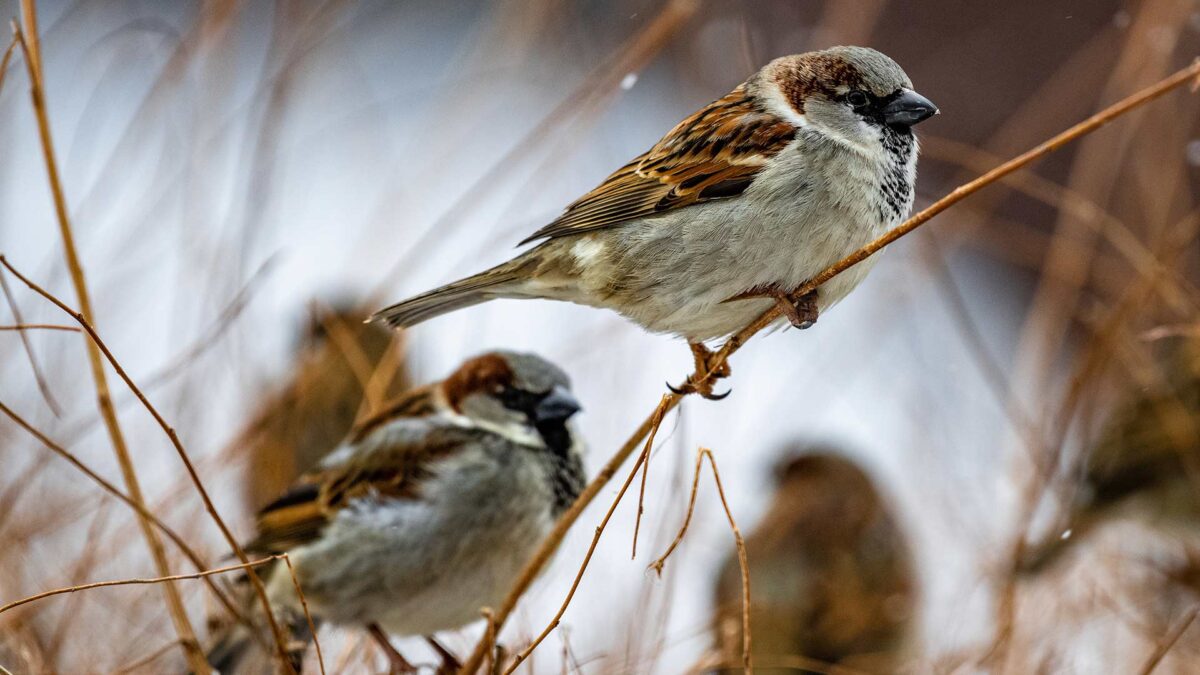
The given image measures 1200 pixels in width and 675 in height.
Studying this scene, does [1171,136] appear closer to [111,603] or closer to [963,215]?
[963,215]

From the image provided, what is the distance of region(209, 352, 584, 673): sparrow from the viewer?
→ 9.38 feet

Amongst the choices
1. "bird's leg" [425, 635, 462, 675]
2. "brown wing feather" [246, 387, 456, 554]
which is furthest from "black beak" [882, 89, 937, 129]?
"bird's leg" [425, 635, 462, 675]

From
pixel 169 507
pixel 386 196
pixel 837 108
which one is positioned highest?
pixel 386 196

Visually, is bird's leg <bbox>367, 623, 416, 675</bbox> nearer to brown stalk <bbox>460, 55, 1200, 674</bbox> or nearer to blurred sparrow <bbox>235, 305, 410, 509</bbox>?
blurred sparrow <bbox>235, 305, 410, 509</bbox>

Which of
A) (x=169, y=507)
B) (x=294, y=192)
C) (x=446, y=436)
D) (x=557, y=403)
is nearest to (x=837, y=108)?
(x=557, y=403)

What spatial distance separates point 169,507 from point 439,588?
711mm

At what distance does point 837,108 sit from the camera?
6.89 ft

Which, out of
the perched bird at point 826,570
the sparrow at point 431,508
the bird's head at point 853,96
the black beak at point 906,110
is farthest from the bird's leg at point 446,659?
the black beak at point 906,110

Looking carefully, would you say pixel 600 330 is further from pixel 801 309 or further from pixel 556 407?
pixel 801 309

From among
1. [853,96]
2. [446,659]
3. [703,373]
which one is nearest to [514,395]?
[446,659]

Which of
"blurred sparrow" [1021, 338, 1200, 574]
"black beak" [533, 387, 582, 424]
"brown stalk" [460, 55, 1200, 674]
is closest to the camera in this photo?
"brown stalk" [460, 55, 1200, 674]

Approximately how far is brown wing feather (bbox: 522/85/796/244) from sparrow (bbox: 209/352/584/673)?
2.17ft

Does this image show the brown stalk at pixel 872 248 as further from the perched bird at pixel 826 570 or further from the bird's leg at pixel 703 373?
the perched bird at pixel 826 570

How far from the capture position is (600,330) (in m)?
3.79
